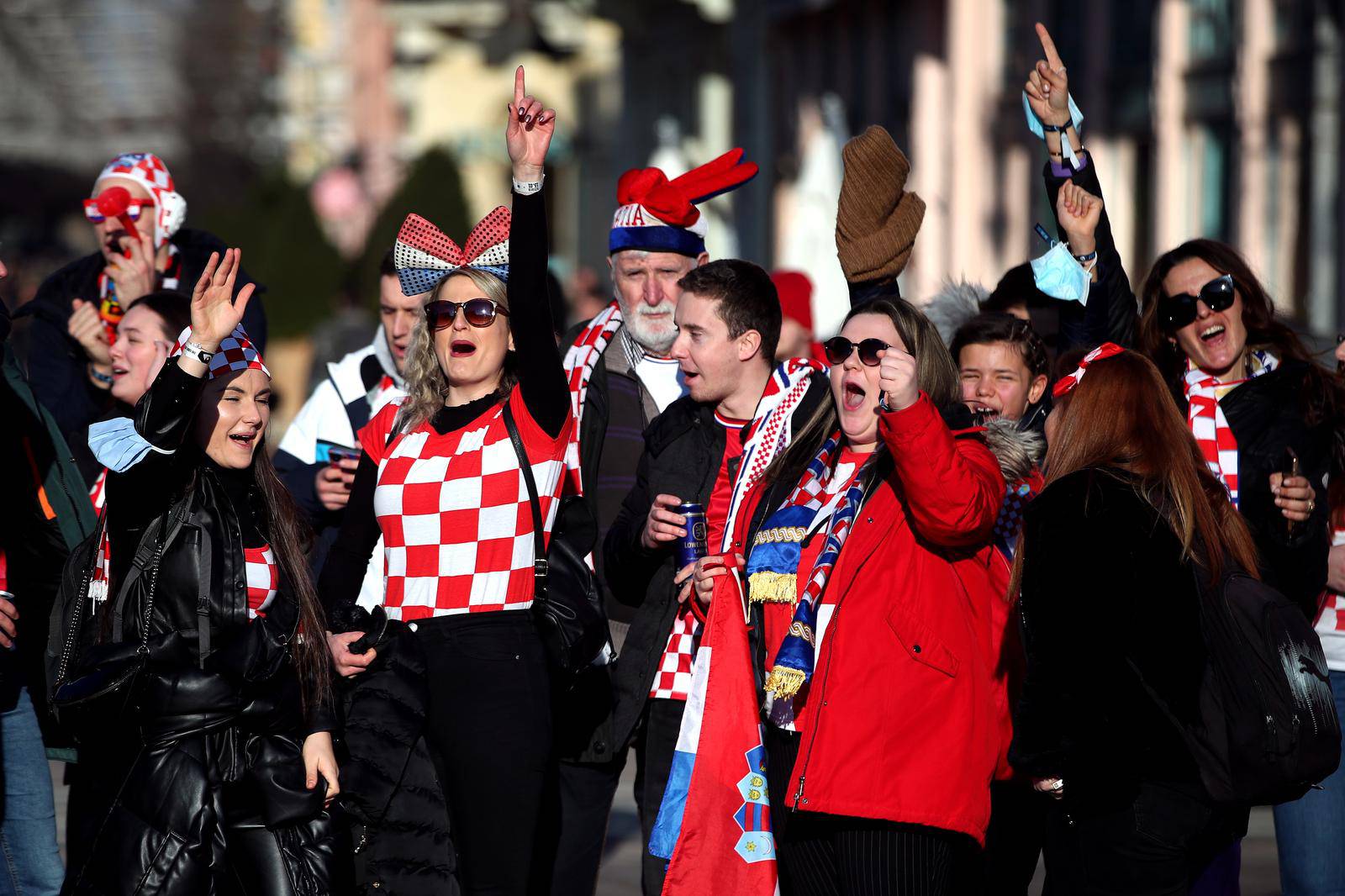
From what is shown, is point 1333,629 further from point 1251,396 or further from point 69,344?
point 69,344

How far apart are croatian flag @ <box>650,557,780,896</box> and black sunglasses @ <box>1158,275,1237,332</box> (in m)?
1.49

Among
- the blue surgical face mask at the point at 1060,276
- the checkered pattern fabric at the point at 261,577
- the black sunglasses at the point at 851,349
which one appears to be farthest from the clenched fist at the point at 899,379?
the checkered pattern fabric at the point at 261,577

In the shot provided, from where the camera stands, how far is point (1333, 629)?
5.42 m

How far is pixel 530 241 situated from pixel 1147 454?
159 centimetres

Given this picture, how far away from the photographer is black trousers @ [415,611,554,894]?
4.80 meters

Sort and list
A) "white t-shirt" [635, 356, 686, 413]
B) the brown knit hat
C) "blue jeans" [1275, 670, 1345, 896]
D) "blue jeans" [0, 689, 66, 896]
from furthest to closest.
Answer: "white t-shirt" [635, 356, 686, 413], the brown knit hat, "blue jeans" [0, 689, 66, 896], "blue jeans" [1275, 670, 1345, 896]

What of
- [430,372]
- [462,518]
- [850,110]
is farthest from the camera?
[850,110]

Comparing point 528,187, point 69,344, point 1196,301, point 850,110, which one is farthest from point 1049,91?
point 850,110

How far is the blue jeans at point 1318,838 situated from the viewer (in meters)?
5.16

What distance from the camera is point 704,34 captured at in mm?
26703

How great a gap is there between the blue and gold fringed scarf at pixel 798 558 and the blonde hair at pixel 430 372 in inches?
32.2

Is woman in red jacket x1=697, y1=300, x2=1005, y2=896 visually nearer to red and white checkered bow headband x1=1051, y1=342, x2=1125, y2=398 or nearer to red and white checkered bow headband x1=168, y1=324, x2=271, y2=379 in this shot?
red and white checkered bow headband x1=1051, y1=342, x2=1125, y2=398

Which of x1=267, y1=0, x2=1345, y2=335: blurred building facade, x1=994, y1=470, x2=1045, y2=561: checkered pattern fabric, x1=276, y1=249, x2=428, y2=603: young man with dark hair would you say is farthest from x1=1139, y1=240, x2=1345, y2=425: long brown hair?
x1=267, y1=0, x2=1345, y2=335: blurred building facade

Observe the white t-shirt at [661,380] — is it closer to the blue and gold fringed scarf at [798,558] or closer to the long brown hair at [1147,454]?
the blue and gold fringed scarf at [798,558]
